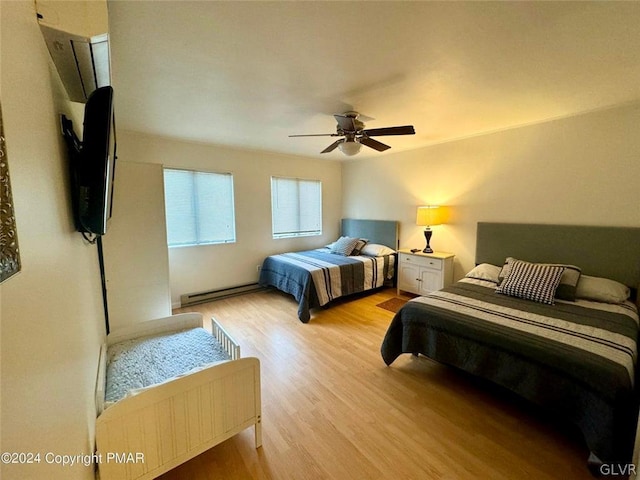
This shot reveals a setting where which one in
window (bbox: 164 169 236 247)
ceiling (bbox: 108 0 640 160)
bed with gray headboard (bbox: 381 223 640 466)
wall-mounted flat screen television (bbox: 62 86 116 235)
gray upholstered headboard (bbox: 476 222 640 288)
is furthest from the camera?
window (bbox: 164 169 236 247)

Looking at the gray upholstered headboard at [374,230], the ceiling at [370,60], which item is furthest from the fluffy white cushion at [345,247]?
the ceiling at [370,60]

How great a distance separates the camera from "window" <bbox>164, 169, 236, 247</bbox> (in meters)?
3.72

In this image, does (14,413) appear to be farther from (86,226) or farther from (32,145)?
(86,226)

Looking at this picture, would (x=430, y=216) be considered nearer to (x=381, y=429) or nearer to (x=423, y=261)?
(x=423, y=261)

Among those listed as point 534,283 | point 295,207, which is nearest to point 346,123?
point 534,283

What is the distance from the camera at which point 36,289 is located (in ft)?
2.01

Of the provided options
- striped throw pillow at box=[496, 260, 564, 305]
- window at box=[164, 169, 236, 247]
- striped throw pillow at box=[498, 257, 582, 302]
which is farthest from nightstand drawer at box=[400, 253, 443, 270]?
window at box=[164, 169, 236, 247]

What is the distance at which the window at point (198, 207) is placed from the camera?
372 centimetres

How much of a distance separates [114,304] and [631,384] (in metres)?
3.80

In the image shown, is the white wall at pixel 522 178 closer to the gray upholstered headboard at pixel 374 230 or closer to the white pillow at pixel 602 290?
the gray upholstered headboard at pixel 374 230

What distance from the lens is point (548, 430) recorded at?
1.76 metres

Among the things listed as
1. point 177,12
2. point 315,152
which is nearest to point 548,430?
point 177,12

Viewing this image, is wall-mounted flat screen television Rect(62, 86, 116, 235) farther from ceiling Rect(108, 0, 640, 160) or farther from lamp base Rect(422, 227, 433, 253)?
lamp base Rect(422, 227, 433, 253)

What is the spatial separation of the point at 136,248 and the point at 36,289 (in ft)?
7.57
